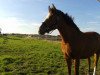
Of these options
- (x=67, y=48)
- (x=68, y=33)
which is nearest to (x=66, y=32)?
(x=68, y=33)

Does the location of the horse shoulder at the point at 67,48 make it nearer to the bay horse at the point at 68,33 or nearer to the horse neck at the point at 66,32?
the bay horse at the point at 68,33

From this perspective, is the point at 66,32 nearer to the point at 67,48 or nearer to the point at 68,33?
the point at 68,33

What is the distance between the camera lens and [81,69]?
1407cm

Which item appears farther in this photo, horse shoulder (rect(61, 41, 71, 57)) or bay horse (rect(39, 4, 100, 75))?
horse shoulder (rect(61, 41, 71, 57))

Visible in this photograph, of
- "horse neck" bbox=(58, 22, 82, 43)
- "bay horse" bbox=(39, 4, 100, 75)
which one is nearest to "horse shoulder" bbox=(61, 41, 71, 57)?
"bay horse" bbox=(39, 4, 100, 75)

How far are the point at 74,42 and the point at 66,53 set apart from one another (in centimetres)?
46

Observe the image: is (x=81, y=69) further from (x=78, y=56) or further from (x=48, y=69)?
(x=78, y=56)

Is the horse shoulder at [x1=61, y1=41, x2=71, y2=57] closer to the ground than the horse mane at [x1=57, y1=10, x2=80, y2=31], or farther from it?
closer to the ground

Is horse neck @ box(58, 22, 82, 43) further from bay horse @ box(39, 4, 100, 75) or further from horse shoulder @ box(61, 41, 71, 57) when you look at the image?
horse shoulder @ box(61, 41, 71, 57)

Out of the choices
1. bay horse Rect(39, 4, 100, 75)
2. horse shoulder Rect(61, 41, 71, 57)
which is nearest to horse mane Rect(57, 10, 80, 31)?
bay horse Rect(39, 4, 100, 75)

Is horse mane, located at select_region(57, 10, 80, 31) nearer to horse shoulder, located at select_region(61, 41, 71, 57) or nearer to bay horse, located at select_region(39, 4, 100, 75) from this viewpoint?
bay horse, located at select_region(39, 4, 100, 75)

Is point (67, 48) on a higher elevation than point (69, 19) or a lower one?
lower

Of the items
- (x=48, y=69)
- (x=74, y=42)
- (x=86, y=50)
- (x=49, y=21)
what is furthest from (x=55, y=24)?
(x=48, y=69)

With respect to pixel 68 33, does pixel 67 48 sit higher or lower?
lower
